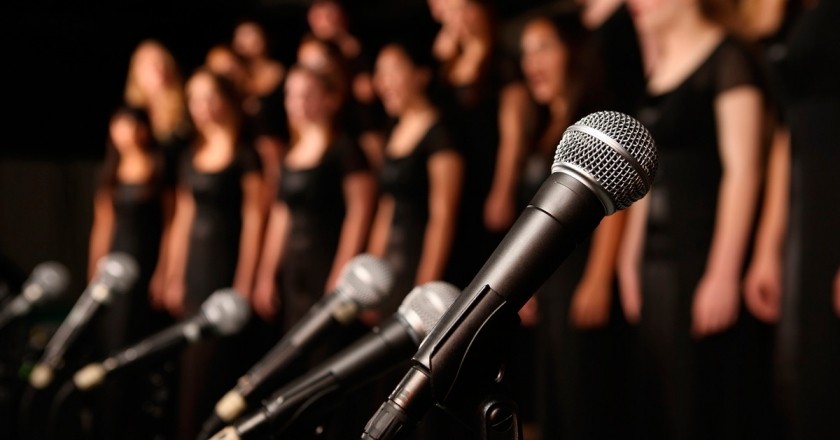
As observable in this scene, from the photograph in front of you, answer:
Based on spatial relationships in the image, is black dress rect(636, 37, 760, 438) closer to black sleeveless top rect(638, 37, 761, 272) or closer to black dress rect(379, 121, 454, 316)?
black sleeveless top rect(638, 37, 761, 272)

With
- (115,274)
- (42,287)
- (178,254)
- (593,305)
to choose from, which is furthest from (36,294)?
(178,254)

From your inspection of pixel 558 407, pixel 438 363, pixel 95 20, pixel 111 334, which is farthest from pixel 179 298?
pixel 438 363

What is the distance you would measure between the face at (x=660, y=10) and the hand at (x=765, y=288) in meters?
0.55

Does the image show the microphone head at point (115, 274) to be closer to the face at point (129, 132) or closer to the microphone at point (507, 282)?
the microphone at point (507, 282)

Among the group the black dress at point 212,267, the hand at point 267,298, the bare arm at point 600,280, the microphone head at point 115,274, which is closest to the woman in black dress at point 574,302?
the bare arm at point 600,280

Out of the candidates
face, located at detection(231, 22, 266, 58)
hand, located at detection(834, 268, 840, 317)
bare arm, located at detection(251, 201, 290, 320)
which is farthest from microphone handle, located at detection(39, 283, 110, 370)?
face, located at detection(231, 22, 266, 58)

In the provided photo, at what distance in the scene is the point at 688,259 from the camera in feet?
6.32

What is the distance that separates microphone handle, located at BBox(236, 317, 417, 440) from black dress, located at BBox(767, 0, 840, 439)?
96 cm

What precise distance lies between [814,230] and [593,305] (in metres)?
0.69

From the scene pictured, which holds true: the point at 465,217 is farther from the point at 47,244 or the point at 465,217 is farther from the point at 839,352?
the point at 47,244

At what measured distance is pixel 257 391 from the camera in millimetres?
1207

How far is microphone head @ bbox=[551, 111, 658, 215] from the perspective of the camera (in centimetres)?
76

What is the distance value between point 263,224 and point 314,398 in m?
2.59

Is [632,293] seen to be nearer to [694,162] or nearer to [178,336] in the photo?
[694,162]
